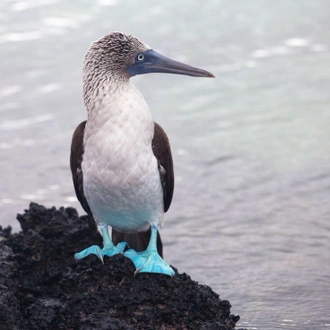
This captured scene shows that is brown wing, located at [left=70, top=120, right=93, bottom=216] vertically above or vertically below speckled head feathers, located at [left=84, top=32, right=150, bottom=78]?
below

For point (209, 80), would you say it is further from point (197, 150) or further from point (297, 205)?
point (297, 205)

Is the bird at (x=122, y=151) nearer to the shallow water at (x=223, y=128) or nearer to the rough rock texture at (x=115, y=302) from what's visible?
the rough rock texture at (x=115, y=302)

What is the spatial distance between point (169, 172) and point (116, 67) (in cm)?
66

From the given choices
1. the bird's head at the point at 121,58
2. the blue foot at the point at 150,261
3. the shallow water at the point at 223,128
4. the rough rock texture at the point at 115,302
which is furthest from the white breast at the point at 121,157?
the shallow water at the point at 223,128

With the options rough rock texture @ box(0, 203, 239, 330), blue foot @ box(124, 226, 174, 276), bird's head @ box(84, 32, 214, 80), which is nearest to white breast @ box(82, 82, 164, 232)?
bird's head @ box(84, 32, 214, 80)

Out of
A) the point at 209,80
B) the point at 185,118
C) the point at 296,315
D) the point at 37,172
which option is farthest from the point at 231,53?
the point at 296,315

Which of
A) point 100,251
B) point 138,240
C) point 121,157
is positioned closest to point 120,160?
point 121,157

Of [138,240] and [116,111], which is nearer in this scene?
[116,111]

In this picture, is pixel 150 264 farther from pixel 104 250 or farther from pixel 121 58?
pixel 121 58

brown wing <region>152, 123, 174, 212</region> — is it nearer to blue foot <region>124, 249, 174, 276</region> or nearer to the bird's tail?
the bird's tail

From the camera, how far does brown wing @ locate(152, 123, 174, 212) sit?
5.37 metres

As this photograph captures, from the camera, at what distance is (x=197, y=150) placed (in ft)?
27.0

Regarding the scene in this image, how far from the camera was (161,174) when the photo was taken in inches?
213

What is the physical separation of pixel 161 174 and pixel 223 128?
3.22 m
